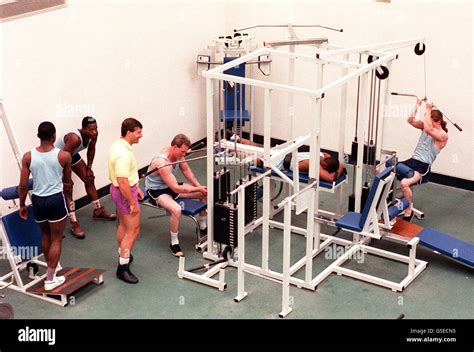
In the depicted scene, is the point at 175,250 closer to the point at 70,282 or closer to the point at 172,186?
the point at 172,186

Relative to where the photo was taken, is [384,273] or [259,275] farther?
[384,273]

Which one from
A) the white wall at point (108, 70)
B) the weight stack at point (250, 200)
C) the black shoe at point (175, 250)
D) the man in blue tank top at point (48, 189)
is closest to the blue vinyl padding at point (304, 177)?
the weight stack at point (250, 200)

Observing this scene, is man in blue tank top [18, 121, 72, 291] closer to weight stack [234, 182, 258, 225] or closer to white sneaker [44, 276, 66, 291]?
white sneaker [44, 276, 66, 291]

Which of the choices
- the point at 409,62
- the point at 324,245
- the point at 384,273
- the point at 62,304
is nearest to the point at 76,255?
the point at 62,304

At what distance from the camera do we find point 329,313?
6.04 meters

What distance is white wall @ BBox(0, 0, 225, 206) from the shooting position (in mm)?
6969

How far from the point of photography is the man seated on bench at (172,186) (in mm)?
6797

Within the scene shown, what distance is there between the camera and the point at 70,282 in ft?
20.6

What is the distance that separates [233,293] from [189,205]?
102 centimetres

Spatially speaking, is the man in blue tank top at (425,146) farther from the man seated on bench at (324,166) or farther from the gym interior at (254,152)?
the man seated on bench at (324,166)

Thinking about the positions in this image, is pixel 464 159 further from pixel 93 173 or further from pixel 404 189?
pixel 93 173

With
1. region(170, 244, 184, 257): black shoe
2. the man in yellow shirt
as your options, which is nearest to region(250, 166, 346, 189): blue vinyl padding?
region(170, 244, 184, 257): black shoe

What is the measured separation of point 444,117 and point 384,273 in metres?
2.28

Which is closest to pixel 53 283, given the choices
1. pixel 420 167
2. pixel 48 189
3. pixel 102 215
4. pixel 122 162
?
pixel 48 189
